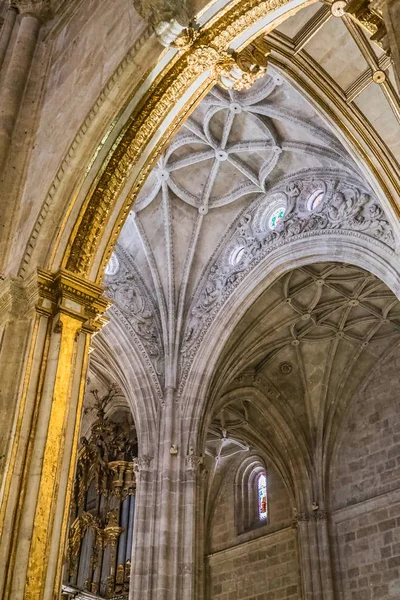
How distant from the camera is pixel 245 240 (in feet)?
48.1

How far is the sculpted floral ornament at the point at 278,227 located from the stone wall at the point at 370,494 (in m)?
4.76

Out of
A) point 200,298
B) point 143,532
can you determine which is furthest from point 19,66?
point 143,532

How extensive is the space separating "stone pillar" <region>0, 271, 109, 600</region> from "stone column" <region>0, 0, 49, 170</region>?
2.16 m

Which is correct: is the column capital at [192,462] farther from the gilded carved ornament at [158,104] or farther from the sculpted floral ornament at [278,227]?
the gilded carved ornament at [158,104]

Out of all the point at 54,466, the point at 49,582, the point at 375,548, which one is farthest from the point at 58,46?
the point at 375,548

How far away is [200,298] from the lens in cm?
1498

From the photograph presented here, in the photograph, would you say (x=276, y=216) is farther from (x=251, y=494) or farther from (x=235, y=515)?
(x=235, y=515)

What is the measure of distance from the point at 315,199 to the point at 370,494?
269 inches

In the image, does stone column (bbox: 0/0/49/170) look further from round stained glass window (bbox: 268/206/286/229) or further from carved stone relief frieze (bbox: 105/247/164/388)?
carved stone relief frieze (bbox: 105/247/164/388)

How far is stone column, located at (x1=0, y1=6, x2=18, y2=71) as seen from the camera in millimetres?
8672

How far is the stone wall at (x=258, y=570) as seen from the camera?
1666cm

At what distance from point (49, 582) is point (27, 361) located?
1793 mm

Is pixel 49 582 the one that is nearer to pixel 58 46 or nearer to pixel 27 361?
pixel 27 361

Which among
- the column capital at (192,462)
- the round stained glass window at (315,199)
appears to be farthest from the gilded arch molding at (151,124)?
the column capital at (192,462)
